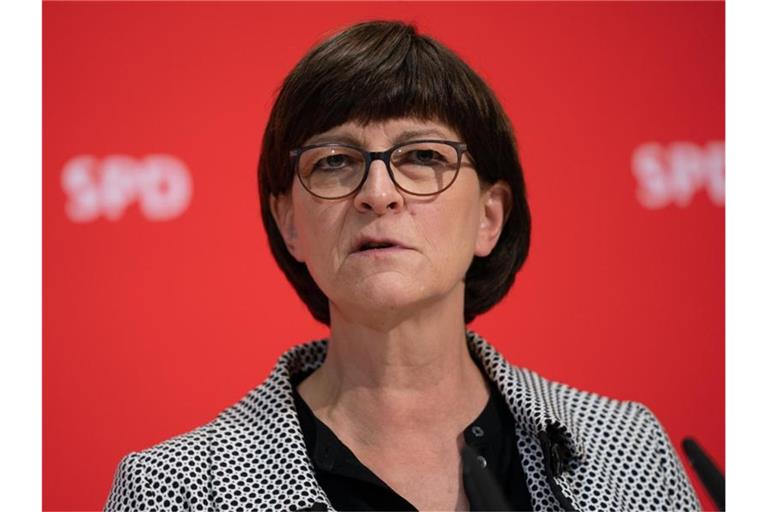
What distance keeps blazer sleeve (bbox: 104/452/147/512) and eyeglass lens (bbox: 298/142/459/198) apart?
55 cm

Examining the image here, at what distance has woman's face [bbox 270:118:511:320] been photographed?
1857 mm

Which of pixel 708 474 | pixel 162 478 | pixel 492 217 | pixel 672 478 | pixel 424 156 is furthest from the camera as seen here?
pixel 492 217

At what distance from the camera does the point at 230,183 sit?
9.18 ft

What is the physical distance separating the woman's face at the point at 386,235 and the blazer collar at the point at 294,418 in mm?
208

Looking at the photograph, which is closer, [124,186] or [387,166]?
[387,166]

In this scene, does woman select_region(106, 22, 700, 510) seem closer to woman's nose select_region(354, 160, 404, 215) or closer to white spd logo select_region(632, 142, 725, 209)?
woman's nose select_region(354, 160, 404, 215)

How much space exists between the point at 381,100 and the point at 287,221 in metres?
0.35

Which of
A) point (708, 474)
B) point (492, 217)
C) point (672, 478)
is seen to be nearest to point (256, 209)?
point (492, 217)

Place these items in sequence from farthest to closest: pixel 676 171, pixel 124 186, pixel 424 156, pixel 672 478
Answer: pixel 676 171, pixel 124 186, pixel 672 478, pixel 424 156

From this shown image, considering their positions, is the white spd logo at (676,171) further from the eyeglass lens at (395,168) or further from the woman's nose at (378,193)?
the woman's nose at (378,193)

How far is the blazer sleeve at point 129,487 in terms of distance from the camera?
1800mm

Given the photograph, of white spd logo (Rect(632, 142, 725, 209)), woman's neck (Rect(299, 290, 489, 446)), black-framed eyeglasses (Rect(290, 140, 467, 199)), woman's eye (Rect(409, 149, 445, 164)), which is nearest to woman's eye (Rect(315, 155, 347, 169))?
black-framed eyeglasses (Rect(290, 140, 467, 199))

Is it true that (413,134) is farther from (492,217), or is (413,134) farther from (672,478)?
(672,478)

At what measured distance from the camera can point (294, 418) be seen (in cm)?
195
